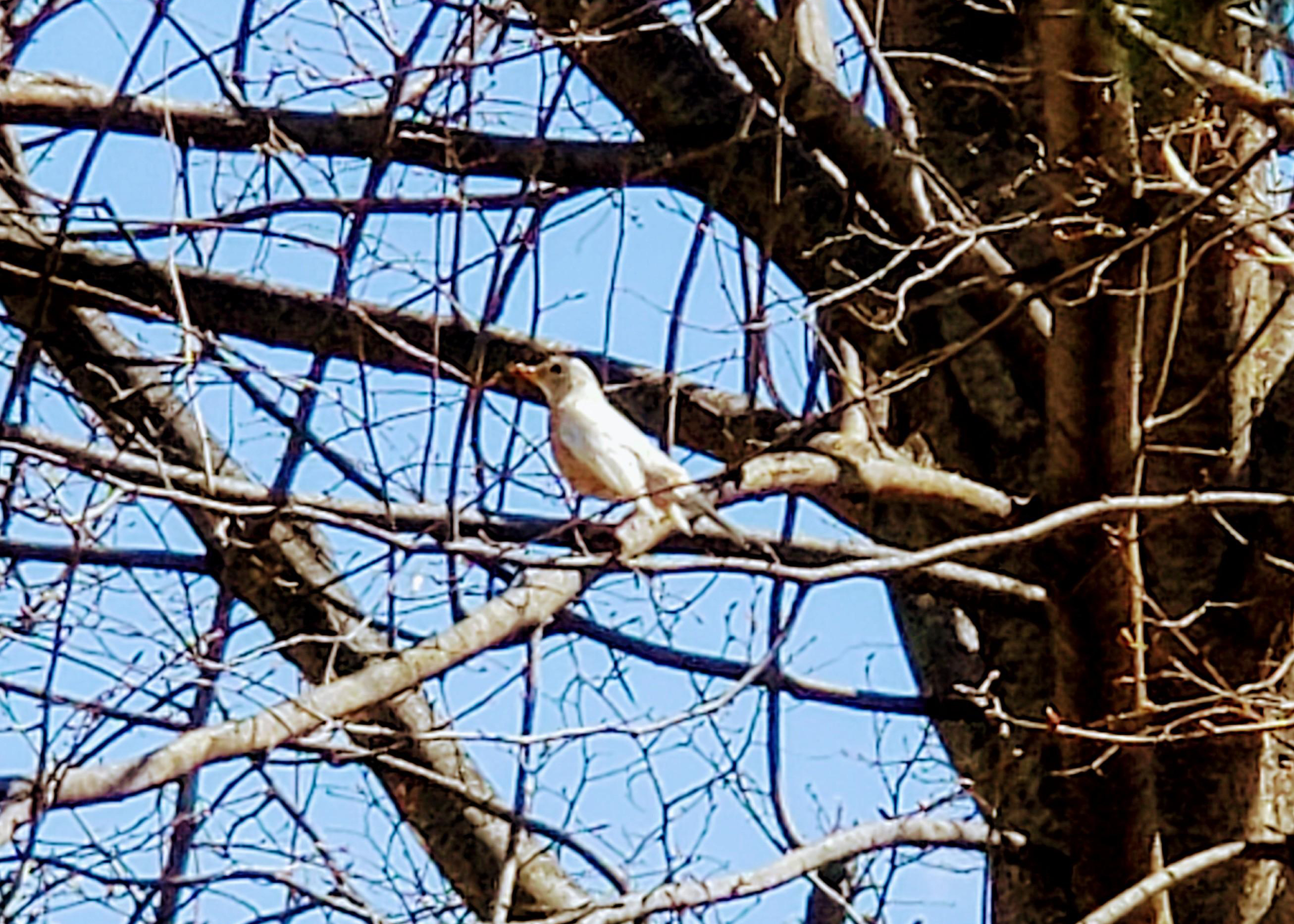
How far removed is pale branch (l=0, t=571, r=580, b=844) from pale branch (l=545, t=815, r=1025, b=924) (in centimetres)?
44

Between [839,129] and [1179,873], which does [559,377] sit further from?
[1179,873]

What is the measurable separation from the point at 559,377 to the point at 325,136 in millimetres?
662

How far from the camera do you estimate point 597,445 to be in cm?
371

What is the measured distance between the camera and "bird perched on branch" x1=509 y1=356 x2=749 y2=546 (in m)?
3.45

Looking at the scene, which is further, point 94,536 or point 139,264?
point 139,264

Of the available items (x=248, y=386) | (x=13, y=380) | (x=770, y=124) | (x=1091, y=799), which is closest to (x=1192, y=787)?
(x=1091, y=799)

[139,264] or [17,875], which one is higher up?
[139,264]

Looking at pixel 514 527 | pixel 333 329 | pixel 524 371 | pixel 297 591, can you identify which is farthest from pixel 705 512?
pixel 297 591

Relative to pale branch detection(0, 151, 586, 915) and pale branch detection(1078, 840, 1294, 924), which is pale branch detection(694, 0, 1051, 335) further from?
pale branch detection(0, 151, 586, 915)

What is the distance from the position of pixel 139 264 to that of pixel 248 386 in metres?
0.52

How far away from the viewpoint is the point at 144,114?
12.6 feet

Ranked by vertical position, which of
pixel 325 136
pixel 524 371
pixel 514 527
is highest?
pixel 325 136

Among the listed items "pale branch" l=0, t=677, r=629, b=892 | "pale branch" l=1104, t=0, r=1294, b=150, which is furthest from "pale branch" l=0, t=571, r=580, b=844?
"pale branch" l=1104, t=0, r=1294, b=150

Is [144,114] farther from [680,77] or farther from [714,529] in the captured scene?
[714,529]
